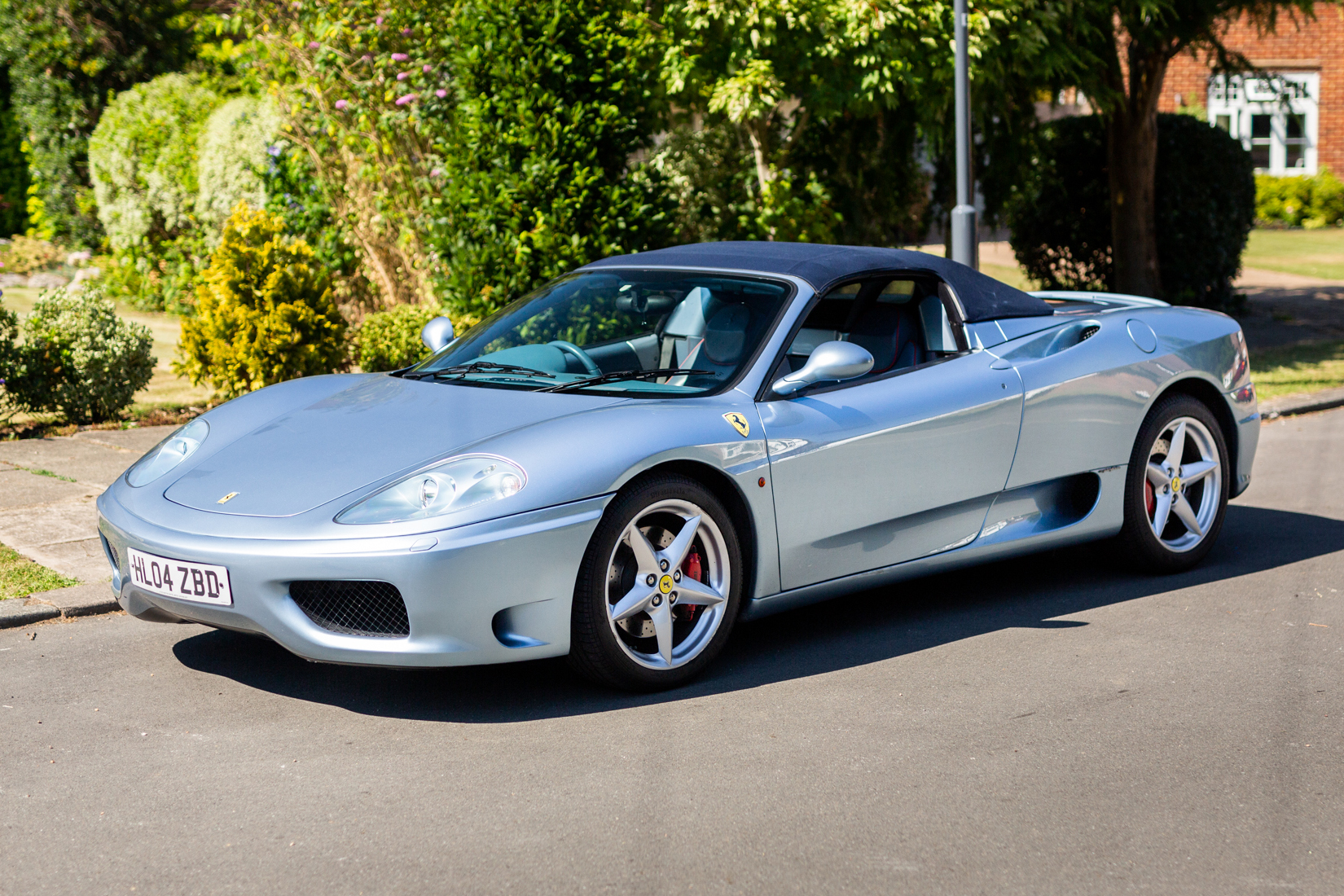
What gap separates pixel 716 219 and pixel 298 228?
11.9 ft

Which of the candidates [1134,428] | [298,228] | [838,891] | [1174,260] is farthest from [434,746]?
[1174,260]

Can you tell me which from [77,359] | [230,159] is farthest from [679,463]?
[230,159]

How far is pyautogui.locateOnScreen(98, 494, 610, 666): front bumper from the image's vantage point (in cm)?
389

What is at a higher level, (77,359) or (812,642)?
(77,359)

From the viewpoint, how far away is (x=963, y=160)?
9.95 meters

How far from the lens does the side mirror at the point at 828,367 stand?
4.62 meters

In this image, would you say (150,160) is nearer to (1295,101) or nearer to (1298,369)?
(1298,369)

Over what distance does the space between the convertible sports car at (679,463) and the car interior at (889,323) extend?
10mm

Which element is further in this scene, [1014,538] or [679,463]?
[1014,538]

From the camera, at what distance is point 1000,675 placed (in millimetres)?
4598

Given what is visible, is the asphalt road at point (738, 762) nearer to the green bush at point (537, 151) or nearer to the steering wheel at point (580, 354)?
the steering wheel at point (580, 354)

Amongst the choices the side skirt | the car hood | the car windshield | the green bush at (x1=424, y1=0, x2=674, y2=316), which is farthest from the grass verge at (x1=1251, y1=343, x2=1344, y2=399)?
the car hood

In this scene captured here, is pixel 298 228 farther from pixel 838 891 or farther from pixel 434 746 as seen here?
pixel 838 891

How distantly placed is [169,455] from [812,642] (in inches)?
88.6
